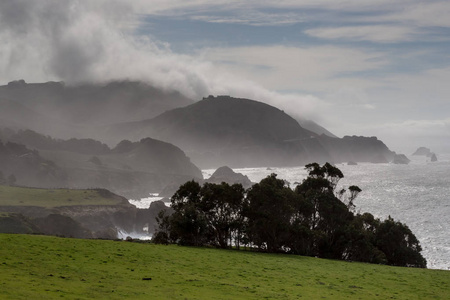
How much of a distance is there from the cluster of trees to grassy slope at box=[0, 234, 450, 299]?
12.6 metres

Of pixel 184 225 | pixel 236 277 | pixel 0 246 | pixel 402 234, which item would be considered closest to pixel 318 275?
→ pixel 236 277

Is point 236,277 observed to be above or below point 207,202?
below

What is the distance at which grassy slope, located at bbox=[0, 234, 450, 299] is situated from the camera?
31734mm

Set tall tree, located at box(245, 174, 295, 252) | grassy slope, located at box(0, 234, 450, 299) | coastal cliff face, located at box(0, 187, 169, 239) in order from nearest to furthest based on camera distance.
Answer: grassy slope, located at box(0, 234, 450, 299) < tall tree, located at box(245, 174, 295, 252) < coastal cliff face, located at box(0, 187, 169, 239)

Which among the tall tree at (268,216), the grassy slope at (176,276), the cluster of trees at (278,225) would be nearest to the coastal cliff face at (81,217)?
the cluster of trees at (278,225)

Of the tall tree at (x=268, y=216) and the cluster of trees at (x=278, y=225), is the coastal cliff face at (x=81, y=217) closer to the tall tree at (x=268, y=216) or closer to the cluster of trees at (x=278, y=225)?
the cluster of trees at (x=278, y=225)

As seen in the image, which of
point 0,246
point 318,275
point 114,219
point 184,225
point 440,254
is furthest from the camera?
point 114,219

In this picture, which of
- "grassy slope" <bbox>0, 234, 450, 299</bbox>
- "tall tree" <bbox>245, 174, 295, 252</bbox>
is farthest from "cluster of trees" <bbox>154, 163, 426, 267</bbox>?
"grassy slope" <bbox>0, 234, 450, 299</bbox>

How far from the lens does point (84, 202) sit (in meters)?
198

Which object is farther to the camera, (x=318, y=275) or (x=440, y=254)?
(x=440, y=254)

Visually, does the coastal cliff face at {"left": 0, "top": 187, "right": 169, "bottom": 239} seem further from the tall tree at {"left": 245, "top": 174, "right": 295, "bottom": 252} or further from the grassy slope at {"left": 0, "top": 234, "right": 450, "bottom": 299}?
the grassy slope at {"left": 0, "top": 234, "right": 450, "bottom": 299}

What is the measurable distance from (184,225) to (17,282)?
42758 mm

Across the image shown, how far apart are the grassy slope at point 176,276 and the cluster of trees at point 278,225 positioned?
41.5 feet

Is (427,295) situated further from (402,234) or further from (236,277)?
(402,234)
